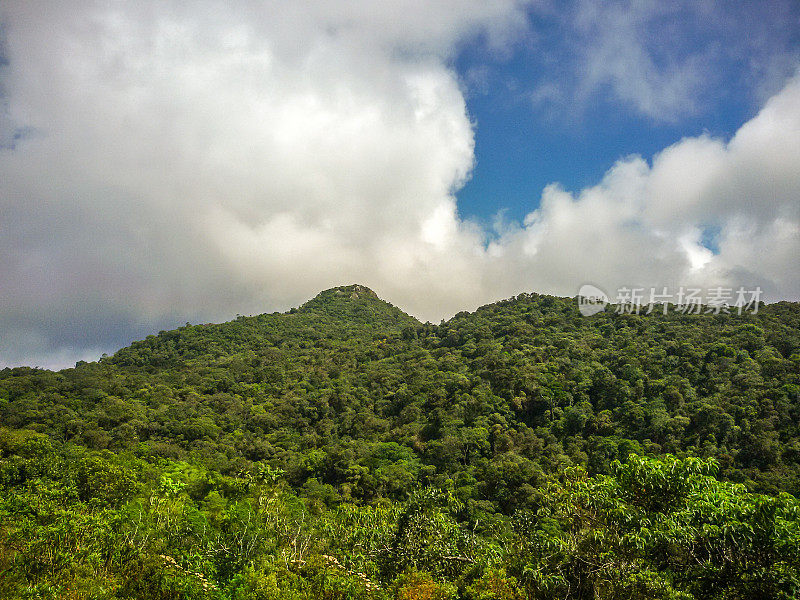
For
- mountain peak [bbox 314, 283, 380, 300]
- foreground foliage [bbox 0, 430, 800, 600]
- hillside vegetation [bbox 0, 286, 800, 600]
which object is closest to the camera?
foreground foliage [bbox 0, 430, 800, 600]

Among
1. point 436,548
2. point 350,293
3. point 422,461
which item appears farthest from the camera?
point 350,293

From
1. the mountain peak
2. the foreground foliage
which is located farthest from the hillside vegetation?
the mountain peak

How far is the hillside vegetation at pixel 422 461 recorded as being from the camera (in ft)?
28.4

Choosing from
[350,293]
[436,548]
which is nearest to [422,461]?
[436,548]

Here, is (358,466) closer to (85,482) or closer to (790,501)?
(85,482)

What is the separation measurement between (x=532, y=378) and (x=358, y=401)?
19286 millimetres

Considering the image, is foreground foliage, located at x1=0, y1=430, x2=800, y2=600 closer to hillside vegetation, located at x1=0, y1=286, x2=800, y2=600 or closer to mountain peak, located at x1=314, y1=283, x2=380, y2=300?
hillside vegetation, located at x1=0, y1=286, x2=800, y2=600

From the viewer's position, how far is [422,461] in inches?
1623

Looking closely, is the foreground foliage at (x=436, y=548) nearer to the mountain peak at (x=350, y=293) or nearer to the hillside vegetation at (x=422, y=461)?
the hillside vegetation at (x=422, y=461)

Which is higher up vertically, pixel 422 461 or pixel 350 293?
pixel 350 293

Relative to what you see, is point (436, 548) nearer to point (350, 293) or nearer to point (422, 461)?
point (422, 461)

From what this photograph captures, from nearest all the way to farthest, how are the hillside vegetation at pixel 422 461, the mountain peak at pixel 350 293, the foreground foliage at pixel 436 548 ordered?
the foreground foliage at pixel 436 548 → the hillside vegetation at pixel 422 461 → the mountain peak at pixel 350 293

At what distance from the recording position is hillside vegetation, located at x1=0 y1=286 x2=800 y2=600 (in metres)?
8.65

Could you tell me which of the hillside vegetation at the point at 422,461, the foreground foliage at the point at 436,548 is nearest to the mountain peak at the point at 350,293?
the hillside vegetation at the point at 422,461
